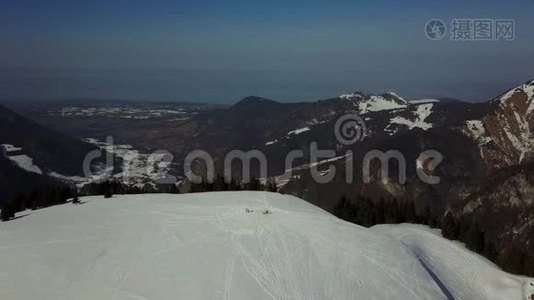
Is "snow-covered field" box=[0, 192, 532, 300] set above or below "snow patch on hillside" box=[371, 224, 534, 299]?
above

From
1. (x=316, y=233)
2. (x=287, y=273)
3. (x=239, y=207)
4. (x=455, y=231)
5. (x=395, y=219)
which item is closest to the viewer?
(x=287, y=273)

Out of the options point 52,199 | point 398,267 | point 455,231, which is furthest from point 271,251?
point 52,199

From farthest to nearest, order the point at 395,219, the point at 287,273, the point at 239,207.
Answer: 1. the point at 395,219
2. the point at 239,207
3. the point at 287,273

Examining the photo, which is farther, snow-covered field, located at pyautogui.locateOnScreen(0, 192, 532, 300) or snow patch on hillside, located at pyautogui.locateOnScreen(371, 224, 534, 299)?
snow patch on hillside, located at pyautogui.locateOnScreen(371, 224, 534, 299)

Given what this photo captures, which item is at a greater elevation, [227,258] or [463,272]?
[227,258]

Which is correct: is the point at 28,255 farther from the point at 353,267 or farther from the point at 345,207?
the point at 345,207

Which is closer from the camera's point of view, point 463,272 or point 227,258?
point 227,258

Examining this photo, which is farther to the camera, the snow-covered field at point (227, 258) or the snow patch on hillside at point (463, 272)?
the snow patch on hillside at point (463, 272)

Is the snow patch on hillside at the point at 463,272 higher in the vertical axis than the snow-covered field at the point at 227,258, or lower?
lower
